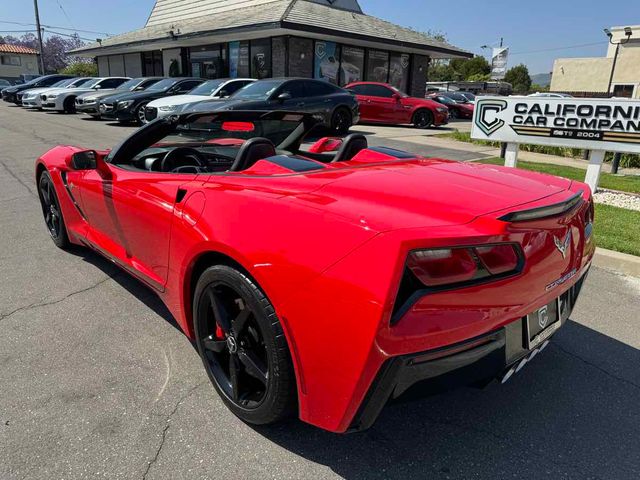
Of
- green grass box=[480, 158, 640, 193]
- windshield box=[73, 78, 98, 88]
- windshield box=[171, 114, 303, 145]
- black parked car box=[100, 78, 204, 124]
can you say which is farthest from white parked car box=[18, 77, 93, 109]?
windshield box=[171, 114, 303, 145]

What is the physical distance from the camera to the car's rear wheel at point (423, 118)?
16.7 metres

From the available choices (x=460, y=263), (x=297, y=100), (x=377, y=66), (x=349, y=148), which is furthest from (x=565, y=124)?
(x=377, y=66)

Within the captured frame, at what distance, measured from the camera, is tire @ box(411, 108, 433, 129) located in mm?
16703

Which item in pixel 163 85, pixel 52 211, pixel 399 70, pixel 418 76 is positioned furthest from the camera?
pixel 418 76

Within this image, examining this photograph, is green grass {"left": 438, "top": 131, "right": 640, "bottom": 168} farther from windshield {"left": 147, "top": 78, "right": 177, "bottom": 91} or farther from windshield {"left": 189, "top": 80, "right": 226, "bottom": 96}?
windshield {"left": 147, "top": 78, "right": 177, "bottom": 91}

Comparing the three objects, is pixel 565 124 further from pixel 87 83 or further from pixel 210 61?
pixel 210 61

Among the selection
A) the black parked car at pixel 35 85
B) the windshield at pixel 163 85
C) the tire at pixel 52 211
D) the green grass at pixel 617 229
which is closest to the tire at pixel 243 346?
the tire at pixel 52 211

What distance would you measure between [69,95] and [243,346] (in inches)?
817

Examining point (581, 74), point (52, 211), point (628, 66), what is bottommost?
point (52, 211)

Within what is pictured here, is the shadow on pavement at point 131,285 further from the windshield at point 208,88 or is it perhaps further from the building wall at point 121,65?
the building wall at point 121,65

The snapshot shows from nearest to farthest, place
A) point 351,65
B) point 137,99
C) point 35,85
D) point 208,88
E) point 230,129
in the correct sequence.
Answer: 1. point 230,129
2. point 208,88
3. point 137,99
4. point 351,65
5. point 35,85

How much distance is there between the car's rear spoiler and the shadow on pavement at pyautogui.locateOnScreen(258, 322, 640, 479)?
0.81m

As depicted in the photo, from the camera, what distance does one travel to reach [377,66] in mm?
24203

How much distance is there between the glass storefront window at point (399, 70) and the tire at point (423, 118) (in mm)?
9023
